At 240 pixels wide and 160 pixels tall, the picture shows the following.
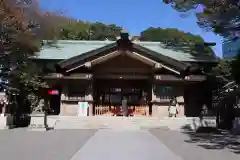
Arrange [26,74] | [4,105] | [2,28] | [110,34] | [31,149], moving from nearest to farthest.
A: [31,149] → [2,28] → [4,105] → [26,74] → [110,34]

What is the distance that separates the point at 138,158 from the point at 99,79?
20125mm

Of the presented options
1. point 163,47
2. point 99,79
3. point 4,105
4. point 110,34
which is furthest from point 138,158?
point 110,34

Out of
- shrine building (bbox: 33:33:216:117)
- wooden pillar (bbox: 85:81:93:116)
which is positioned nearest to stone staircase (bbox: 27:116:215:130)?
wooden pillar (bbox: 85:81:93:116)

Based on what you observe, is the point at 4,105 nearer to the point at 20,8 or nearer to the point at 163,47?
the point at 20,8

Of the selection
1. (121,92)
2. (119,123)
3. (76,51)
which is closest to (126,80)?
(121,92)

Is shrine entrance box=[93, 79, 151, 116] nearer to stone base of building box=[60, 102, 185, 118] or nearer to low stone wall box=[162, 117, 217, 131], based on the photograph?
stone base of building box=[60, 102, 185, 118]

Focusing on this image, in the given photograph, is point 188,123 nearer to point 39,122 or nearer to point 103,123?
point 103,123

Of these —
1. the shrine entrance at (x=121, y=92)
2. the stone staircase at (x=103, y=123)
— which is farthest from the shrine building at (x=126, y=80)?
the stone staircase at (x=103, y=123)

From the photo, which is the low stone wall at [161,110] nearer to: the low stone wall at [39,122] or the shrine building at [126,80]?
the shrine building at [126,80]

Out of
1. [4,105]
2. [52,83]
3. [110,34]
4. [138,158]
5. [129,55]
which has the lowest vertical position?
[138,158]

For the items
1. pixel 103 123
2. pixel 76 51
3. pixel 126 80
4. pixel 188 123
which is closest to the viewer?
pixel 188 123

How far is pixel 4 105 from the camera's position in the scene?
77.8ft

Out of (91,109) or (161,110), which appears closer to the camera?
(91,109)

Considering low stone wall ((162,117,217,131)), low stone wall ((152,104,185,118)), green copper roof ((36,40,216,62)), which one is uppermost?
green copper roof ((36,40,216,62))
